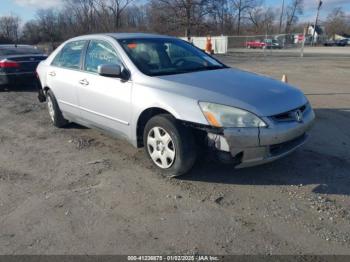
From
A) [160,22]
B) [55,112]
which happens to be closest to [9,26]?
[160,22]

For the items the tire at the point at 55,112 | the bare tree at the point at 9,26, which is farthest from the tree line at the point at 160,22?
the tire at the point at 55,112

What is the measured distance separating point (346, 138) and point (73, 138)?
4.38m

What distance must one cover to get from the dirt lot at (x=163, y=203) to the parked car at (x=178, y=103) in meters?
0.37

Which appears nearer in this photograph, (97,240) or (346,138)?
A: (97,240)

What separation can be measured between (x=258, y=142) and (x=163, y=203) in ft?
3.79

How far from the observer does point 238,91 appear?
3.82 metres

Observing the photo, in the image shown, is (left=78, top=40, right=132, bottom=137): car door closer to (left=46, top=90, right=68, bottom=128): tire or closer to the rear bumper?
(left=46, top=90, right=68, bottom=128): tire

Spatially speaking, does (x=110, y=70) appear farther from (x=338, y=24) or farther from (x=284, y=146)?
(x=338, y=24)

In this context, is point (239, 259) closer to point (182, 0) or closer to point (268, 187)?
point (268, 187)

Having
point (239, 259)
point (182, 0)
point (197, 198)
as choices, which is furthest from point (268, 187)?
point (182, 0)

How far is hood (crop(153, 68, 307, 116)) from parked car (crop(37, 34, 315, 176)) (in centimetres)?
1

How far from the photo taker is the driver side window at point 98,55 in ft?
15.2

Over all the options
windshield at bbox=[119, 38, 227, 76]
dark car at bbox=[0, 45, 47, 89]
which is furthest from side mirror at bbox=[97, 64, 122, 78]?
dark car at bbox=[0, 45, 47, 89]

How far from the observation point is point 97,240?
2.95m
